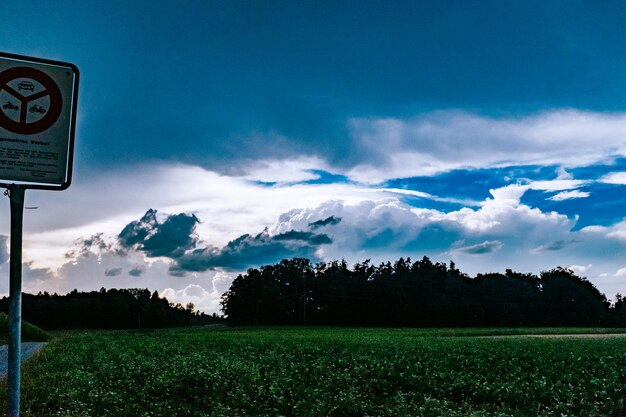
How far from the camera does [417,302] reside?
11262 cm

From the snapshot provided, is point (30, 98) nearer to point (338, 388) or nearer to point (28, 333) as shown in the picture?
point (338, 388)

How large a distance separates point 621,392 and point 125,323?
11161 cm

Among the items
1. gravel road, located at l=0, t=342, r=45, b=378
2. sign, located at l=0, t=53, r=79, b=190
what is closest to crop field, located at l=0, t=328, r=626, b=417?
gravel road, located at l=0, t=342, r=45, b=378

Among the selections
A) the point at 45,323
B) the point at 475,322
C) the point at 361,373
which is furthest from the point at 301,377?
the point at 45,323

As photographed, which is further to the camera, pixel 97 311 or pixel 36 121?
pixel 97 311

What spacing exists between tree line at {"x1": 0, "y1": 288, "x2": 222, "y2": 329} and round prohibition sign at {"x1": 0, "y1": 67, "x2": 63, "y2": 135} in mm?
112946

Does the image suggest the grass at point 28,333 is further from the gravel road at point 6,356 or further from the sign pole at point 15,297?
the sign pole at point 15,297

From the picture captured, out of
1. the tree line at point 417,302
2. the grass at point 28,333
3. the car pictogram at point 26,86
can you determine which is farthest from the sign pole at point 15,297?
the tree line at point 417,302

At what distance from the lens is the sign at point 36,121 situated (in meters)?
6.11

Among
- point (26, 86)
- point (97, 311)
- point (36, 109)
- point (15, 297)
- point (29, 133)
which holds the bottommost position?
point (97, 311)

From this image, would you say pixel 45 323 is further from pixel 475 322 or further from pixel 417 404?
pixel 417 404

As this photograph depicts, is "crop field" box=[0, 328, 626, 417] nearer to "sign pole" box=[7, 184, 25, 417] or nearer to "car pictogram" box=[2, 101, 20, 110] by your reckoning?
"sign pole" box=[7, 184, 25, 417]

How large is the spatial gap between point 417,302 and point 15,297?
111 meters

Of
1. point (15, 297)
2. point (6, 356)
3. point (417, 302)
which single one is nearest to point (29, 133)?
point (15, 297)
